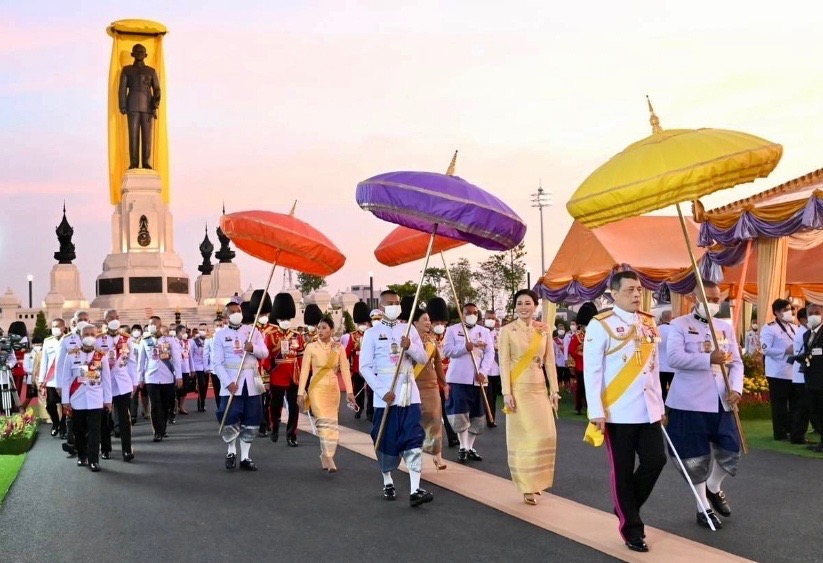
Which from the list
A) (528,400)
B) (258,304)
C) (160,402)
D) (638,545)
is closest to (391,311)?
(528,400)

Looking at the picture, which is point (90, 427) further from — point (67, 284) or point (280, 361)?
point (67, 284)

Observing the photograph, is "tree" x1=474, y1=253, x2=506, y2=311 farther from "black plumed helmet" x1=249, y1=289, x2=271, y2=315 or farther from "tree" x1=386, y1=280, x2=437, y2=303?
"black plumed helmet" x1=249, y1=289, x2=271, y2=315

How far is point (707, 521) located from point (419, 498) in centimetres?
243

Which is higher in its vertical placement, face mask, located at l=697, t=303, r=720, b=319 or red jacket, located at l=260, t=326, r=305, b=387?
face mask, located at l=697, t=303, r=720, b=319

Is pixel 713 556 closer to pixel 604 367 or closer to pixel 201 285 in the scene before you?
pixel 604 367

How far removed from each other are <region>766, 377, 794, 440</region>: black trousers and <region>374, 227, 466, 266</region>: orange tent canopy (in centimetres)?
505

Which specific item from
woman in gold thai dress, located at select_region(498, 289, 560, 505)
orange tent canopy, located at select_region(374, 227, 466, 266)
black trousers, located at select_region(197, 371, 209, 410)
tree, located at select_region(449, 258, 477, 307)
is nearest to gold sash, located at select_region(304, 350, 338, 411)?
orange tent canopy, located at select_region(374, 227, 466, 266)

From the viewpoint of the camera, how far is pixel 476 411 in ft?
35.8

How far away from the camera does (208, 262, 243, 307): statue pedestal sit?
4644 cm

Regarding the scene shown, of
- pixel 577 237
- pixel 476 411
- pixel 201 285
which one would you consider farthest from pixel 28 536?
pixel 201 285

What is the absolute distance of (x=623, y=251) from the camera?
895 inches

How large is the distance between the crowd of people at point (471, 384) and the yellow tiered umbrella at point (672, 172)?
1.92 feet

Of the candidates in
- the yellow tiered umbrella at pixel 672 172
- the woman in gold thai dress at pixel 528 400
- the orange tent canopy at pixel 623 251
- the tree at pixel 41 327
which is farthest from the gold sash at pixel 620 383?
the tree at pixel 41 327

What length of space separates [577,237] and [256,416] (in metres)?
15.3
